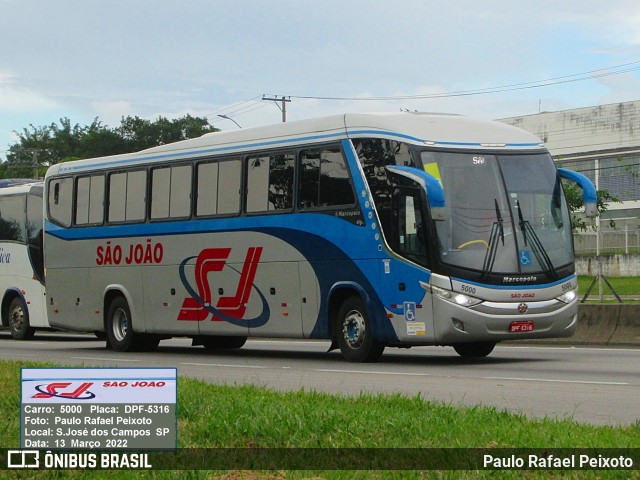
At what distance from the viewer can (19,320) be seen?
33562 mm

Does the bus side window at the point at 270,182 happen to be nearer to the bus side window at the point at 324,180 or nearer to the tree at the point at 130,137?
the bus side window at the point at 324,180

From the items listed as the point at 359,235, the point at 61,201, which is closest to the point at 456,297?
the point at 359,235

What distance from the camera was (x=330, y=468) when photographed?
8164 millimetres

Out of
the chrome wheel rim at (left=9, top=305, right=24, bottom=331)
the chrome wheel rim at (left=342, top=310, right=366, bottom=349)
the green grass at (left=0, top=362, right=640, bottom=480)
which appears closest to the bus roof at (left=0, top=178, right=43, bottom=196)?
the chrome wheel rim at (left=9, top=305, right=24, bottom=331)

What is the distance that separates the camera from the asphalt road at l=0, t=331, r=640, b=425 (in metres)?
12.9

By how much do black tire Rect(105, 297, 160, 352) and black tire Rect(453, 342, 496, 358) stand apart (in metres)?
6.74

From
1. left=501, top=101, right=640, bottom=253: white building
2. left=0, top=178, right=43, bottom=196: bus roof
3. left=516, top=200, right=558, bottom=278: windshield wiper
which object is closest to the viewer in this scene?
left=516, top=200, right=558, bottom=278: windshield wiper

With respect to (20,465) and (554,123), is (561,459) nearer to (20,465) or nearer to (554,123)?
(20,465)

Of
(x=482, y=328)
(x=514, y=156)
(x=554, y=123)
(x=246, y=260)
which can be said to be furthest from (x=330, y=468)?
(x=554, y=123)

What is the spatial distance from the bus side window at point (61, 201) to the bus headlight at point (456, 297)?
1037 cm

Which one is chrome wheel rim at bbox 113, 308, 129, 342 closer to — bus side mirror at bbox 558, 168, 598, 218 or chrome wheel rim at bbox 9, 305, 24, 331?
chrome wheel rim at bbox 9, 305, 24, 331

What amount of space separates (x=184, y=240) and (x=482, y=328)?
6.64 meters
